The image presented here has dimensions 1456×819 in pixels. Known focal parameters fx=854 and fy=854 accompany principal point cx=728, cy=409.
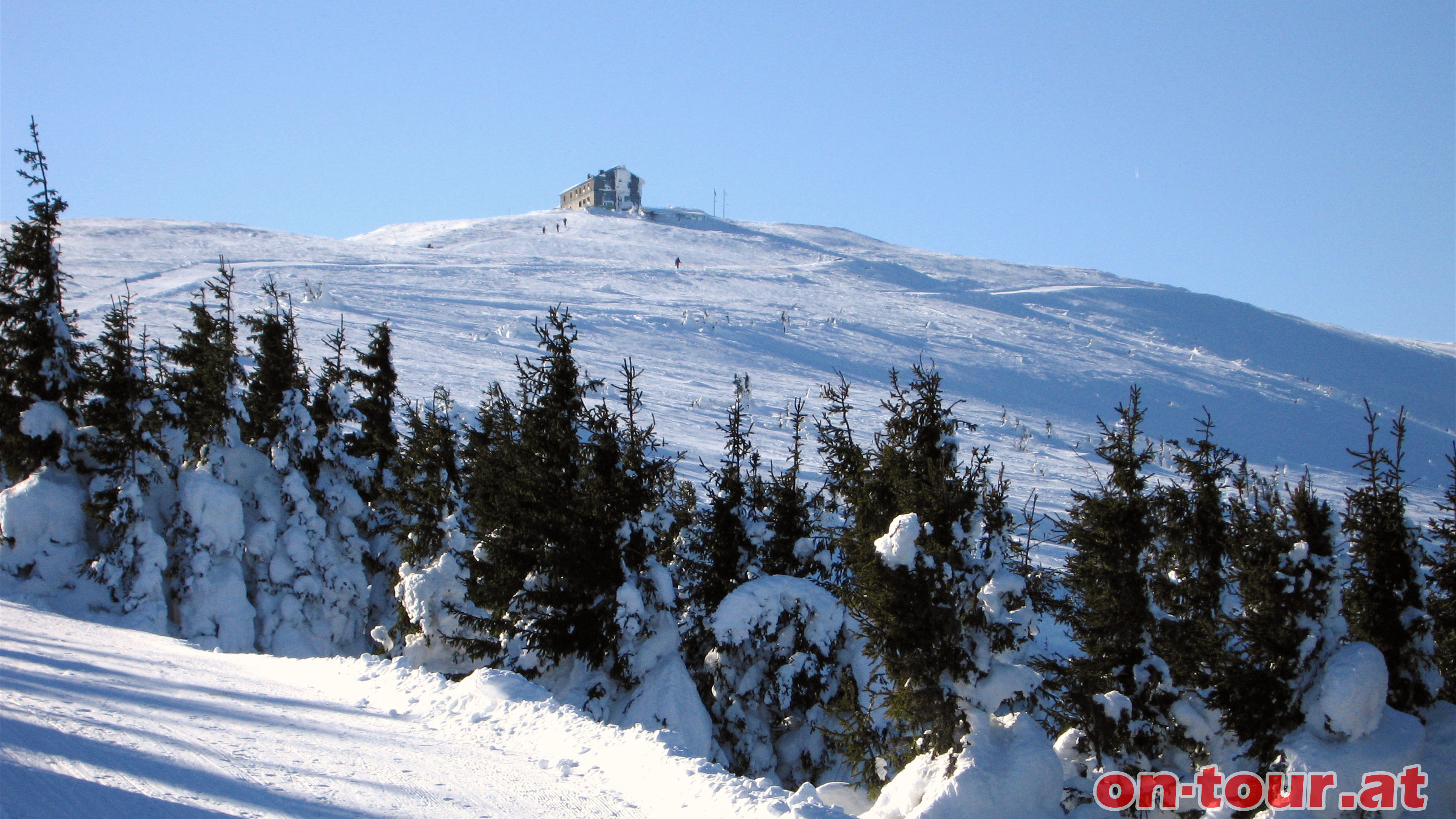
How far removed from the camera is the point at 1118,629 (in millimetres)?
12453

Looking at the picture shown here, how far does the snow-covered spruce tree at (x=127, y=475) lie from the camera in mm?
20359

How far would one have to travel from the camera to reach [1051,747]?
1057 centimetres

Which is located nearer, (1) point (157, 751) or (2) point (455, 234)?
(1) point (157, 751)

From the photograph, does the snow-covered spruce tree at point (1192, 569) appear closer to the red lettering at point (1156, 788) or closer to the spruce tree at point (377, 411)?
the red lettering at point (1156, 788)

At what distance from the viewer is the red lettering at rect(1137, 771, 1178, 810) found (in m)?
11.5

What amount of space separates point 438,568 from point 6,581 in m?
10.8

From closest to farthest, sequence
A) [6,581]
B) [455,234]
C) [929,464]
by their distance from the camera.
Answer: [929,464] < [6,581] < [455,234]

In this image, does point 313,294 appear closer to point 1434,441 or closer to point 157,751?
point 157,751

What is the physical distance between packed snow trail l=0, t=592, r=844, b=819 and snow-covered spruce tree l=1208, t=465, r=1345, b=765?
6138mm

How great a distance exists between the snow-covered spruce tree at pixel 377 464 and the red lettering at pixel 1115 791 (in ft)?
62.0

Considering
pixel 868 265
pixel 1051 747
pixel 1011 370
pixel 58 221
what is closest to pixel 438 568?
pixel 1051 747

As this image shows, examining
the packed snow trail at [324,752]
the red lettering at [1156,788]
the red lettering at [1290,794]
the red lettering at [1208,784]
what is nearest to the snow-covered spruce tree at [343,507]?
the packed snow trail at [324,752]

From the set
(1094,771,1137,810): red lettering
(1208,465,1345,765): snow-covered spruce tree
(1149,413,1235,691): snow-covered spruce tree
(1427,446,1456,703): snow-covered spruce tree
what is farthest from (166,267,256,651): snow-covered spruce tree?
(1427,446,1456,703): snow-covered spruce tree

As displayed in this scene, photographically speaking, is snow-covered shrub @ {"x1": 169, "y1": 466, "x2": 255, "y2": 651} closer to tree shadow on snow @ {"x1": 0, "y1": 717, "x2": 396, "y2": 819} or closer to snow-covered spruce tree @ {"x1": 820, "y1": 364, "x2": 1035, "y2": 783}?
tree shadow on snow @ {"x1": 0, "y1": 717, "x2": 396, "y2": 819}
